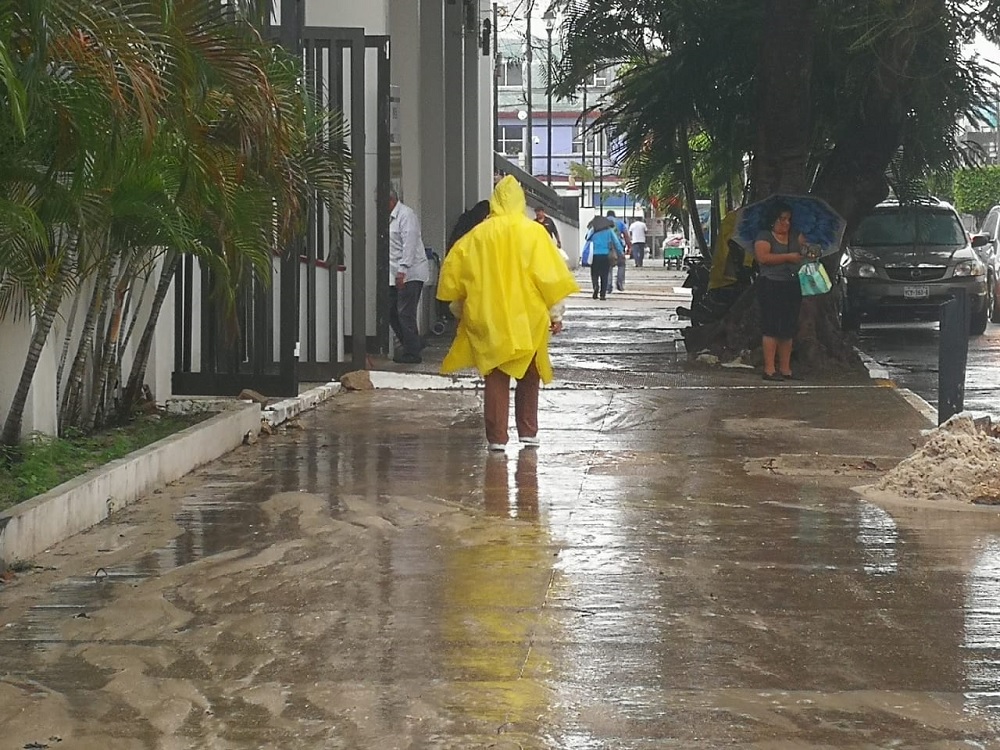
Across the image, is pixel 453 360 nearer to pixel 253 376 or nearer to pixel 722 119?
pixel 253 376

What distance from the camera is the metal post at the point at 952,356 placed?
35.7ft

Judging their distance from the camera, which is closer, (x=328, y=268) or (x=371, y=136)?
(x=328, y=268)

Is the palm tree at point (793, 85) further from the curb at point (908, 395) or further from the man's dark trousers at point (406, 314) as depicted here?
the man's dark trousers at point (406, 314)

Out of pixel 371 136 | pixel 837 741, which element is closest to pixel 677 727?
pixel 837 741

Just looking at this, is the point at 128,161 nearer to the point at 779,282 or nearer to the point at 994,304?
the point at 779,282

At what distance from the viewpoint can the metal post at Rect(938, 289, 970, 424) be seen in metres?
10.9

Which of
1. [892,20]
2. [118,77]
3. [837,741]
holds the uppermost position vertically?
[892,20]

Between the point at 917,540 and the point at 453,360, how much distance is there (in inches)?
158

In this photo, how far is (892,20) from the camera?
1316cm

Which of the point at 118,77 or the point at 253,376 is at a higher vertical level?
the point at 118,77

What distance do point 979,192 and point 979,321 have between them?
2268 centimetres

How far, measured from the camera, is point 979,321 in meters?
23.2

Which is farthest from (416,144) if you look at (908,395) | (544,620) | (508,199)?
(544,620)

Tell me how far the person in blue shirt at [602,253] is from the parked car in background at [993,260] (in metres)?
7.97
